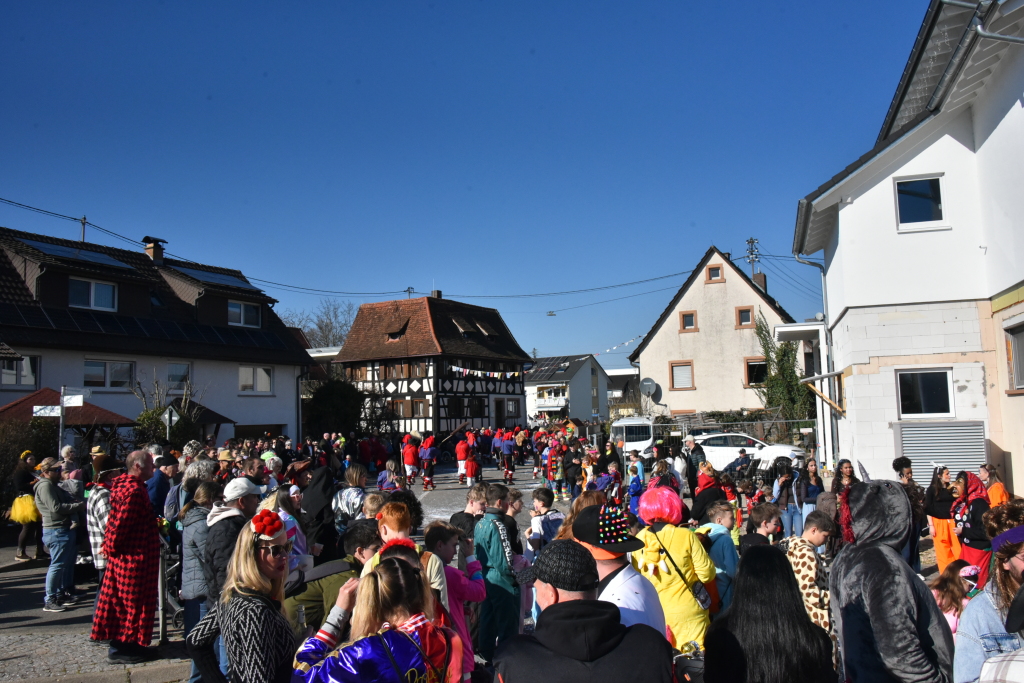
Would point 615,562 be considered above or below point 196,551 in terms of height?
above

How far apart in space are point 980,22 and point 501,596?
933cm

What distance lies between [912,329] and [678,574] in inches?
393

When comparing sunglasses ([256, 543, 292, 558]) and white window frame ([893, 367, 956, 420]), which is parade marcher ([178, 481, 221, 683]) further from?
white window frame ([893, 367, 956, 420])

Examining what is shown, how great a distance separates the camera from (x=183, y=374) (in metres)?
25.8

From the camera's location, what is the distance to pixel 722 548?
216 inches

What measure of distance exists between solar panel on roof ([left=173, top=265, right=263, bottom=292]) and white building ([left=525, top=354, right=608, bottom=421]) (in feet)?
89.7

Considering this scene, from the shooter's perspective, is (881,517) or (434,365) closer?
(881,517)

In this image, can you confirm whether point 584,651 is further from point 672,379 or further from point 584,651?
point 672,379

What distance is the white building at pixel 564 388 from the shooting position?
55.7m

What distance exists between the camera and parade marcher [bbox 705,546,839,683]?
9.40 ft

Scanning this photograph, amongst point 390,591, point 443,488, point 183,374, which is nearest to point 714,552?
point 390,591

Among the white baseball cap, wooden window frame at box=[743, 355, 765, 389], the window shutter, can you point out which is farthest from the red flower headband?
the window shutter

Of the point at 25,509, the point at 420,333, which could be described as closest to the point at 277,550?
the point at 25,509

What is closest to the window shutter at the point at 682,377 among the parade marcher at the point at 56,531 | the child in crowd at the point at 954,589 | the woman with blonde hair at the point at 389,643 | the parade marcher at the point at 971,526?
the parade marcher at the point at 971,526
